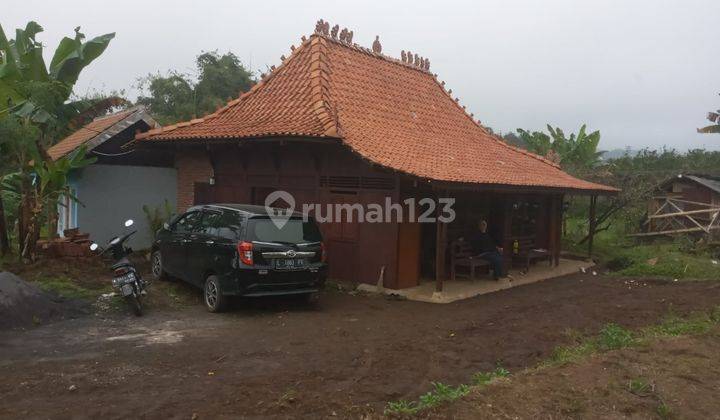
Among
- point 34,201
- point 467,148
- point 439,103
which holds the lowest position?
point 34,201

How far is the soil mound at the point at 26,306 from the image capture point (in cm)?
691

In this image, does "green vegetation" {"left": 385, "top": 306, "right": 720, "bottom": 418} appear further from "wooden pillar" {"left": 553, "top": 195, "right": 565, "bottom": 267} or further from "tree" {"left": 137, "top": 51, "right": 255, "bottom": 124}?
"tree" {"left": 137, "top": 51, "right": 255, "bottom": 124}

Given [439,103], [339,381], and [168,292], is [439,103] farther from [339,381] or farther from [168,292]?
[339,381]

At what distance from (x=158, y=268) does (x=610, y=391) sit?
807cm

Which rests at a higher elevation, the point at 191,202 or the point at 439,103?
the point at 439,103

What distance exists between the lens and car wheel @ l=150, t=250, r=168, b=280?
9955mm

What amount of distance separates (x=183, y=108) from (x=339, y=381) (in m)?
24.2

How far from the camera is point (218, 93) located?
29.9 metres

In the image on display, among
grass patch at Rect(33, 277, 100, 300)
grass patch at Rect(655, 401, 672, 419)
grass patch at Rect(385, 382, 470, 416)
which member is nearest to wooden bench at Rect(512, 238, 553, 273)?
grass patch at Rect(385, 382, 470, 416)

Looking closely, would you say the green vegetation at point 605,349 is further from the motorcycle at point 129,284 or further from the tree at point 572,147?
the tree at point 572,147

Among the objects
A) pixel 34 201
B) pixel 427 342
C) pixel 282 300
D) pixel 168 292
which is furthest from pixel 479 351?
pixel 34 201

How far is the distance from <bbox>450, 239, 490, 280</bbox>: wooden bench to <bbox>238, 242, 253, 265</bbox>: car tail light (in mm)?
5065

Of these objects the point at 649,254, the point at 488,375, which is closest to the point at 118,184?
the point at 488,375

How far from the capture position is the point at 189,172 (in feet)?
43.8
